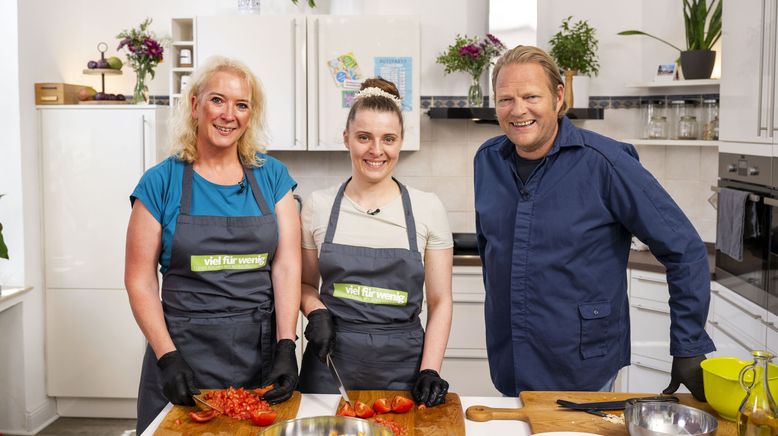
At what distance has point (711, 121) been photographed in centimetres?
424

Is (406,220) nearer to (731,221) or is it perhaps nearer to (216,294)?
(216,294)

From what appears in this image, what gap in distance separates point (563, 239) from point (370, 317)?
21.3 inches

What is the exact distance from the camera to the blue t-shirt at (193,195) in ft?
7.06

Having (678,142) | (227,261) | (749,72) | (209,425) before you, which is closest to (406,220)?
(227,261)

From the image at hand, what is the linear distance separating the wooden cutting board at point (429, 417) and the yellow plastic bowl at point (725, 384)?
0.55 meters

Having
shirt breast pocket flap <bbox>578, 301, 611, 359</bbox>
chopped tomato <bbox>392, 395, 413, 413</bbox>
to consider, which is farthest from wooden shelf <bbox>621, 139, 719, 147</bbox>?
chopped tomato <bbox>392, 395, 413, 413</bbox>

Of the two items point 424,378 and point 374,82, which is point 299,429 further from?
point 374,82

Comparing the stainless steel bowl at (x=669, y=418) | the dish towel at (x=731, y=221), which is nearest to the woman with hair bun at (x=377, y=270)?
the stainless steel bowl at (x=669, y=418)

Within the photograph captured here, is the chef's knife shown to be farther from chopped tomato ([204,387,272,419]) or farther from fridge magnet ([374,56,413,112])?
fridge magnet ([374,56,413,112])

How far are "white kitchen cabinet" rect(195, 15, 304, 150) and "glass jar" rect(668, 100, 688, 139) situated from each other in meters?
1.95

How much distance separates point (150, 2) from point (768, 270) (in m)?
3.53

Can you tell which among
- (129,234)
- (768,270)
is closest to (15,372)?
(129,234)

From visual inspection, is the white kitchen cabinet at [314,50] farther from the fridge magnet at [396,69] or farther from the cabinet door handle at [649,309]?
the cabinet door handle at [649,309]

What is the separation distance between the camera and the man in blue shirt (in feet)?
6.61
